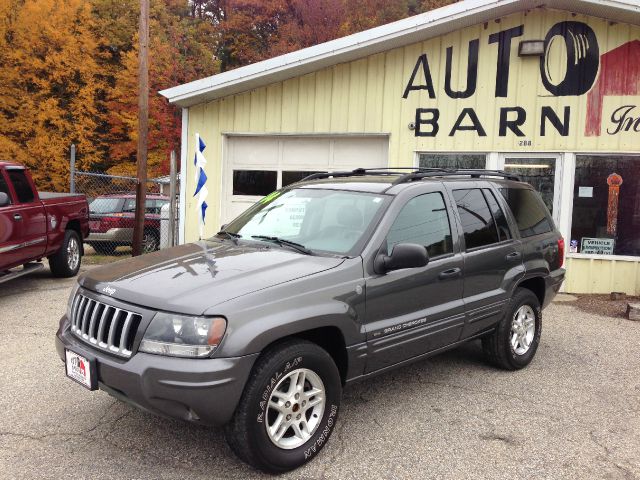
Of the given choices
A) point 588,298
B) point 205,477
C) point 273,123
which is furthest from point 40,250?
point 588,298

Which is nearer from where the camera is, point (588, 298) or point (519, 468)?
point (519, 468)

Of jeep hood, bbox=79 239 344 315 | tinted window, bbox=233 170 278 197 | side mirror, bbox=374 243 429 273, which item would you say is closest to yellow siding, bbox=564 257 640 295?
tinted window, bbox=233 170 278 197

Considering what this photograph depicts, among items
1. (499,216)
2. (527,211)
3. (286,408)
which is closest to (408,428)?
(286,408)

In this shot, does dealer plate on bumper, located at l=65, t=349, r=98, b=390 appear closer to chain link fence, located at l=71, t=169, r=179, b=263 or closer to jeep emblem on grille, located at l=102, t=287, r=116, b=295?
jeep emblem on grille, located at l=102, t=287, r=116, b=295

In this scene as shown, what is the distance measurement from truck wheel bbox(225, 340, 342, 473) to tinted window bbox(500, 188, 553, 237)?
2729 mm

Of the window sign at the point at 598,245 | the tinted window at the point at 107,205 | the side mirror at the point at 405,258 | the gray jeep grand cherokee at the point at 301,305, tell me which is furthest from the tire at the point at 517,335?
the tinted window at the point at 107,205

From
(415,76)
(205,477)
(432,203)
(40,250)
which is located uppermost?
(415,76)

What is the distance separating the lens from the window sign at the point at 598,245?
8844mm

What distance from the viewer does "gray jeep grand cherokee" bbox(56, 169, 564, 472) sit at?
2.94 meters

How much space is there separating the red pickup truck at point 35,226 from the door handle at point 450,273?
5826 millimetres

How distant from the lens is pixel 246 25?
2880cm

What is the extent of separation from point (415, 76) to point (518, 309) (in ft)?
18.5

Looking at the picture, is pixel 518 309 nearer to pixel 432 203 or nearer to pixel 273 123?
pixel 432 203

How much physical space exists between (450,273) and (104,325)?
2.51m
